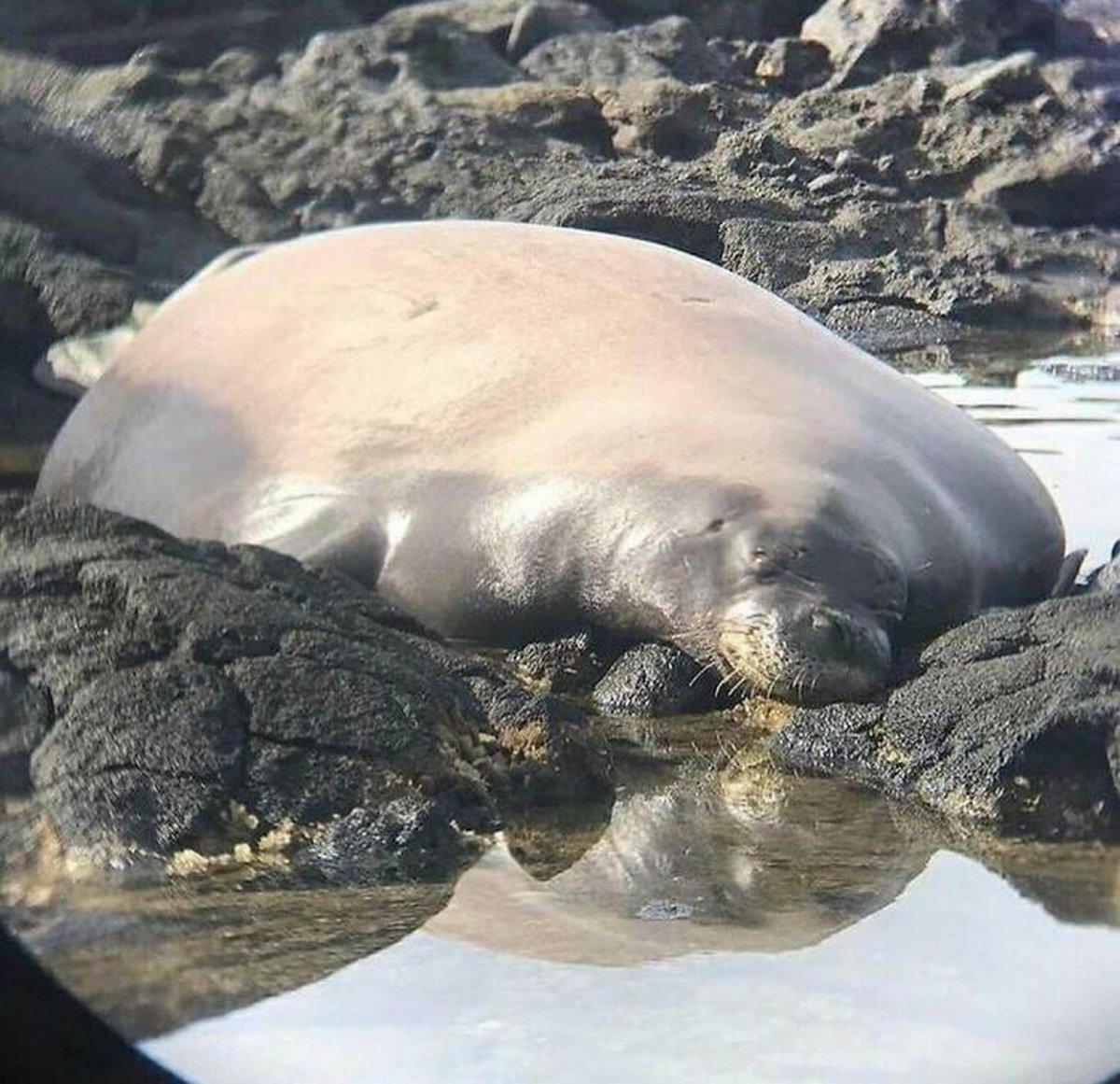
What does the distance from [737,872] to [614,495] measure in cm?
184

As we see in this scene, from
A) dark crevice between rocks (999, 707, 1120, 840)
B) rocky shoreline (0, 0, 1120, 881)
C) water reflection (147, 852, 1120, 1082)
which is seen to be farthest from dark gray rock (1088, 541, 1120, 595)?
water reflection (147, 852, 1120, 1082)

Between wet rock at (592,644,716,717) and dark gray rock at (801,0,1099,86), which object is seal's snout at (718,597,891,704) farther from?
dark gray rock at (801,0,1099,86)

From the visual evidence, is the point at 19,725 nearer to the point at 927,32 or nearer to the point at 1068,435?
the point at 927,32

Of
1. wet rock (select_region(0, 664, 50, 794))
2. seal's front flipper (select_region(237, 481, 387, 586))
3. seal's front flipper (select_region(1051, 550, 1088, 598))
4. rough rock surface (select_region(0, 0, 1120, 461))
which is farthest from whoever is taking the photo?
seal's front flipper (select_region(1051, 550, 1088, 598))

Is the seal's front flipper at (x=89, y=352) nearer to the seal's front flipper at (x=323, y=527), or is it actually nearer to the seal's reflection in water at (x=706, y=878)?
the seal's reflection in water at (x=706, y=878)

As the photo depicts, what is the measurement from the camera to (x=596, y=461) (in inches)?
207

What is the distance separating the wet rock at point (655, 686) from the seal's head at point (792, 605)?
5cm

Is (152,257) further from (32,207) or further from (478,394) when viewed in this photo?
(478,394)

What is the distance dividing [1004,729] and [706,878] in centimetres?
72

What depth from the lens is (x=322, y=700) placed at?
3520 mm

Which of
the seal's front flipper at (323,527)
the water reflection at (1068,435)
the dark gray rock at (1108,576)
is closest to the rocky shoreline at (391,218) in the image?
the dark gray rock at (1108,576)

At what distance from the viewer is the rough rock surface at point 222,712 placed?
3.02 m

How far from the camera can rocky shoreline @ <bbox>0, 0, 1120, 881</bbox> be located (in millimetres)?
2926

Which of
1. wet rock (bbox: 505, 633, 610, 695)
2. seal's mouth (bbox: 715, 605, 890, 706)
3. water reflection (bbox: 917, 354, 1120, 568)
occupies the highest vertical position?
seal's mouth (bbox: 715, 605, 890, 706)
